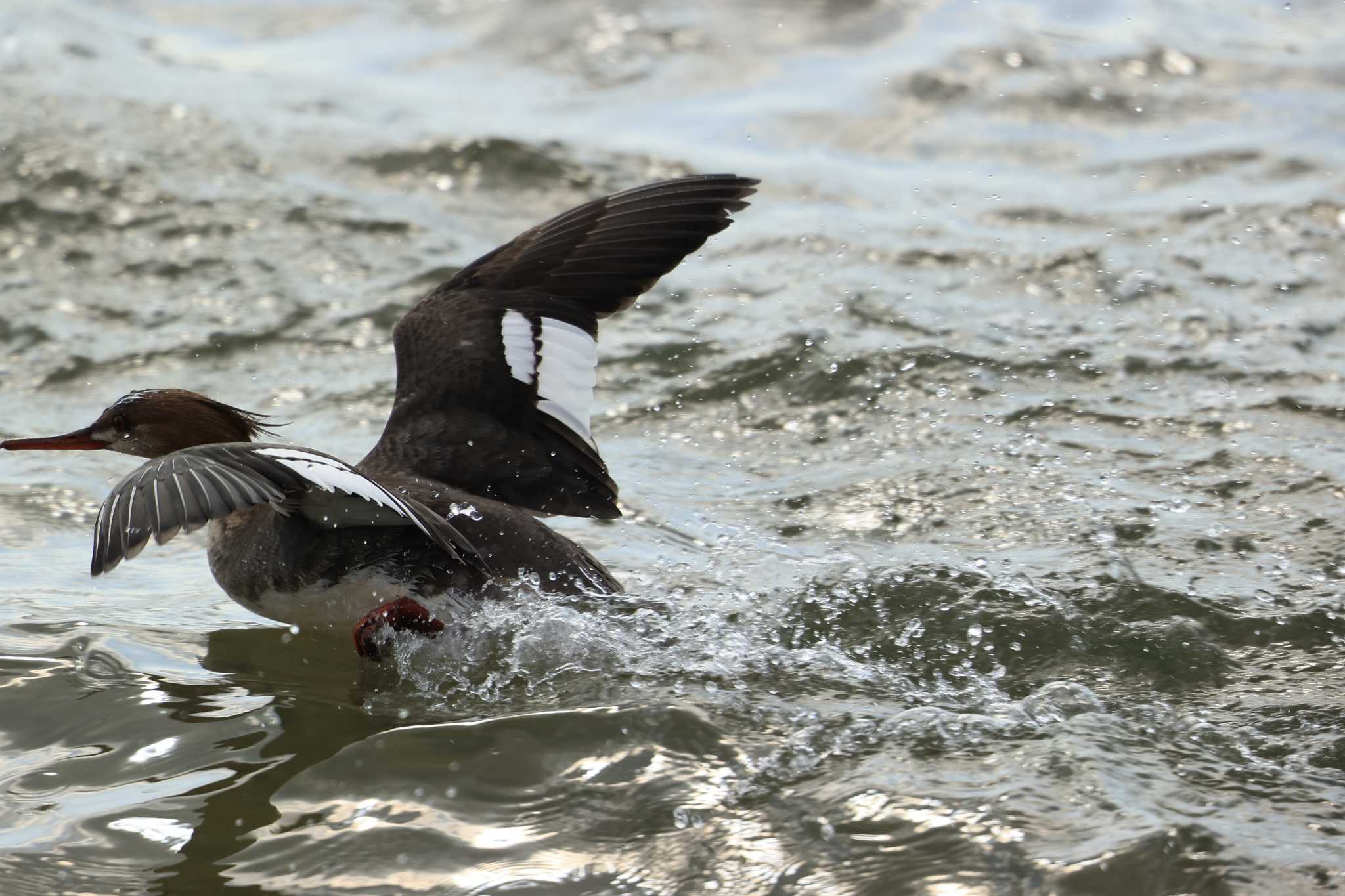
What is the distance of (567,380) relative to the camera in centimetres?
477

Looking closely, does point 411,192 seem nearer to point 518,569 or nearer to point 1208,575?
point 518,569

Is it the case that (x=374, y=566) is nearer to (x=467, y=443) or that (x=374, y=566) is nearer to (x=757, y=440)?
(x=467, y=443)

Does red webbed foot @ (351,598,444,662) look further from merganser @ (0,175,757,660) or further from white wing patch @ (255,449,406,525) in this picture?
white wing patch @ (255,449,406,525)

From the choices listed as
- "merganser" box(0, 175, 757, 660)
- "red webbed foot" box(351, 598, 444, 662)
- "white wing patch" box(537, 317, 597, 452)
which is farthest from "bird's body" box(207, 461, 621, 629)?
"white wing patch" box(537, 317, 597, 452)

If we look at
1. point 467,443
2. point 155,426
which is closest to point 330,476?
point 467,443

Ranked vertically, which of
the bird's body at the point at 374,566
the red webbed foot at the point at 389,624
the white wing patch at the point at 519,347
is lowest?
the red webbed foot at the point at 389,624

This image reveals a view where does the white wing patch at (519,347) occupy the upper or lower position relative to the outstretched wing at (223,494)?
upper

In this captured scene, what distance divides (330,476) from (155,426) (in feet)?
4.38

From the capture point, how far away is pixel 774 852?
3.22 m

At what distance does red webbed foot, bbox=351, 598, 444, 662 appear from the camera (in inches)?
164

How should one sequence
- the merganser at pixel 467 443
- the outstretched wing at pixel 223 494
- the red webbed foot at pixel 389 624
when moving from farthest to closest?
the merganser at pixel 467 443
the red webbed foot at pixel 389 624
the outstretched wing at pixel 223 494

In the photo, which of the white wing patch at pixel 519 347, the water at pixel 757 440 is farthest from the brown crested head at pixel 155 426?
the white wing patch at pixel 519 347

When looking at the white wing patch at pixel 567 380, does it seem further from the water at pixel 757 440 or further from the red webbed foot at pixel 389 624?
the red webbed foot at pixel 389 624

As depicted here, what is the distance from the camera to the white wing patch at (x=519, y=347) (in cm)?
479
